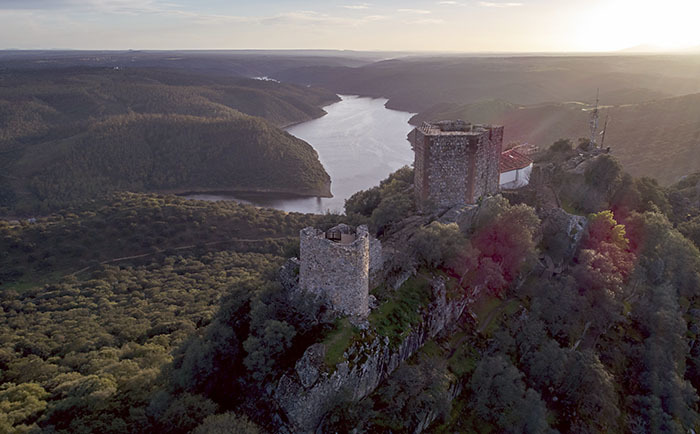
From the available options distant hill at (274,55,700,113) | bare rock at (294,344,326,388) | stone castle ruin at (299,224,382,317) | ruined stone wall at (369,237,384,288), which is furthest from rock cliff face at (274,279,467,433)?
distant hill at (274,55,700,113)

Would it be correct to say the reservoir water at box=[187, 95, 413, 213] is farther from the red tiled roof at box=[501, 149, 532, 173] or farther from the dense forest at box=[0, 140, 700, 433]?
the dense forest at box=[0, 140, 700, 433]

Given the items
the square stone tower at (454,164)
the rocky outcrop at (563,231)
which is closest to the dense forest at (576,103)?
the rocky outcrop at (563,231)

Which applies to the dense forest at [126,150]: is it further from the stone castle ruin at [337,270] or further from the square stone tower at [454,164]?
the stone castle ruin at [337,270]

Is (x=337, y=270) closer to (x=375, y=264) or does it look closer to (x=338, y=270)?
(x=338, y=270)

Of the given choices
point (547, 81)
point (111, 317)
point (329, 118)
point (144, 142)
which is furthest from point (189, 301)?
point (547, 81)

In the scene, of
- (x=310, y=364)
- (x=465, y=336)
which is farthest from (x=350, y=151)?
(x=310, y=364)

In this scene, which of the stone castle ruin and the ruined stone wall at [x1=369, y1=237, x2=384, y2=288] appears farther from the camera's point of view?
the ruined stone wall at [x1=369, y1=237, x2=384, y2=288]
